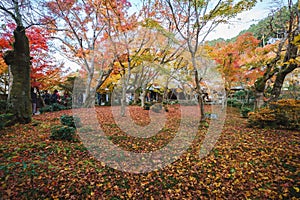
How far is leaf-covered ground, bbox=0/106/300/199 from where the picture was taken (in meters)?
2.62

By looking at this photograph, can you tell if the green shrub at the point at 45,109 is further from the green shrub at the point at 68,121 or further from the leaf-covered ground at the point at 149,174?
the leaf-covered ground at the point at 149,174

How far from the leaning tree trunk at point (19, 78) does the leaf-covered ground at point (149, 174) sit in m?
1.27

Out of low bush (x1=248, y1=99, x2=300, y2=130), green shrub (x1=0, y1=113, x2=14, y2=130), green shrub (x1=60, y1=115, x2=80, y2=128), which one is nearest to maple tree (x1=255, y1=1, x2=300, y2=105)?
low bush (x1=248, y1=99, x2=300, y2=130)

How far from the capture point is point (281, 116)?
5.85 metres

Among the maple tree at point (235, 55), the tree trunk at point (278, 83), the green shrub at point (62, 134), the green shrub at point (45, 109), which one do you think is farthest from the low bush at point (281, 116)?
the green shrub at point (45, 109)

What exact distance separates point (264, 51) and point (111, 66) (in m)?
8.14

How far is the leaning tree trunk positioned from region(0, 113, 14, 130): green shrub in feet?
0.55

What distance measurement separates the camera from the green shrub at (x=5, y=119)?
465 cm

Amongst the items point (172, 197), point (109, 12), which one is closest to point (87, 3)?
point (109, 12)

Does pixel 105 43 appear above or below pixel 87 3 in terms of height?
below

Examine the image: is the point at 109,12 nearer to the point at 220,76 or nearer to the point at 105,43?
Answer: the point at 105,43

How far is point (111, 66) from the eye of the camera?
28.9ft

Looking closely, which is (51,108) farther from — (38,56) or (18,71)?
(18,71)

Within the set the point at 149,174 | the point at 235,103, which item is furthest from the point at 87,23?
the point at 235,103
